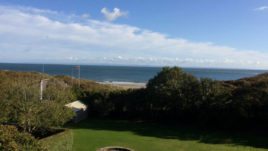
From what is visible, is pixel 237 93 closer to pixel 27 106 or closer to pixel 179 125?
pixel 179 125

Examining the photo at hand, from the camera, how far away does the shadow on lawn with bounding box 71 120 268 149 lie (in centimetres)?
2662

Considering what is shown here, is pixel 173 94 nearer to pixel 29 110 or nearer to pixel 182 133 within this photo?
pixel 182 133

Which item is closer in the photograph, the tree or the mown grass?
the mown grass

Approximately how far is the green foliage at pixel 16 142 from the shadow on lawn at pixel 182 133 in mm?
18217

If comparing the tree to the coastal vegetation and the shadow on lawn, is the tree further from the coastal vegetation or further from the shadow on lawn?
the shadow on lawn

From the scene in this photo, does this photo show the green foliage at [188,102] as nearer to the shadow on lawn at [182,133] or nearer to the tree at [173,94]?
the tree at [173,94]

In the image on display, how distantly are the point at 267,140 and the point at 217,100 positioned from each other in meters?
6.36

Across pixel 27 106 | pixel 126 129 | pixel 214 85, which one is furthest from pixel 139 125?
pixel 27 106

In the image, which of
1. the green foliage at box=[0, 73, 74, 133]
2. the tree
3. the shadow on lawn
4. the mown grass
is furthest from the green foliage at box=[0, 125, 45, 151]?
the tree

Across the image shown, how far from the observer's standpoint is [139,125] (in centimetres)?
3259

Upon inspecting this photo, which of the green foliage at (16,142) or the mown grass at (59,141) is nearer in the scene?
the green foliage at (16,142)

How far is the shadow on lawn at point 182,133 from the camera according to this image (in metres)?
26.6

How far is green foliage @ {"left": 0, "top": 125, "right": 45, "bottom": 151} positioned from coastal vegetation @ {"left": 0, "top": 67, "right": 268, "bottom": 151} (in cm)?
720

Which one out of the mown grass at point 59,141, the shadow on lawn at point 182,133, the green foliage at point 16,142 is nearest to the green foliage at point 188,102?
the shadow on lawn at point 182,133
